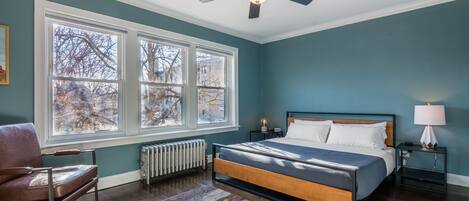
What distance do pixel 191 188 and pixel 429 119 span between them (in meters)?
3.21

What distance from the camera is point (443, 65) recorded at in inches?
133

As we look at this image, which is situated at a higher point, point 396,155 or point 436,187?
point 396,155

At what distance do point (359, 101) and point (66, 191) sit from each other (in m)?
4.17

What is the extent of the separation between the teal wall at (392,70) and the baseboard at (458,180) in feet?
0.26

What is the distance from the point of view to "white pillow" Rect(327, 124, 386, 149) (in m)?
3.50

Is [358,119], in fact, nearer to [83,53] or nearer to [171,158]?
[171,158]

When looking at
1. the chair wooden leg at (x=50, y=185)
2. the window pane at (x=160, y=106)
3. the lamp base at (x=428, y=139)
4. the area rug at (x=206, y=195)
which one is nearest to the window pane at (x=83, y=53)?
the window pane at (x=160, y=106)

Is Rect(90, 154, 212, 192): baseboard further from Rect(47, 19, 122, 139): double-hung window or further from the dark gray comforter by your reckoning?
the dark gray comforter

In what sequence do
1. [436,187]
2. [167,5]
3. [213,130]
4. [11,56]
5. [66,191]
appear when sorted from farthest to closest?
[213,130], [167,5], [436,187], [11,56], [66,191]

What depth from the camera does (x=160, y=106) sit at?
388 centimetres

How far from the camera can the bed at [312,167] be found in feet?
7.83

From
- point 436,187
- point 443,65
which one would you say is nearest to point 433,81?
point 443,65

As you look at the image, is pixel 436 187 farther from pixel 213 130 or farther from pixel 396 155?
pixel 213 130

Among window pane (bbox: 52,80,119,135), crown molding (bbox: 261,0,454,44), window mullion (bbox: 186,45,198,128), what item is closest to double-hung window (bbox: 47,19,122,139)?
window pane (bbox: 52,80,119,135)
